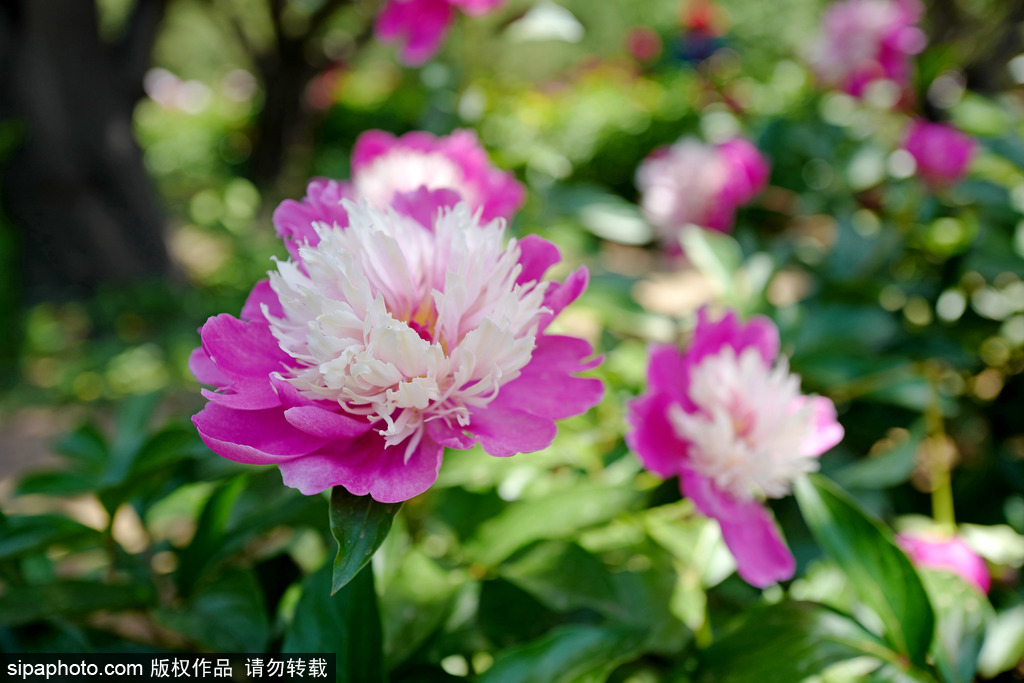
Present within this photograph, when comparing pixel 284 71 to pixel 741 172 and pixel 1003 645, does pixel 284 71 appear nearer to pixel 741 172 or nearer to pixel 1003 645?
pixel 741 172

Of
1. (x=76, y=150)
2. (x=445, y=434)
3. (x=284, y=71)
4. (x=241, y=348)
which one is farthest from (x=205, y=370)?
(x=284, y=71)

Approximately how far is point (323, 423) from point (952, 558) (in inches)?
24.0

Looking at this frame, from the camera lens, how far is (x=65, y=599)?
52 cm

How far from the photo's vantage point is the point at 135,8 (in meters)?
3.11

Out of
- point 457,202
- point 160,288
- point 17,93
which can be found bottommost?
point 160,288

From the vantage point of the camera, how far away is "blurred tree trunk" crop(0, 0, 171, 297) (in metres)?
2.60

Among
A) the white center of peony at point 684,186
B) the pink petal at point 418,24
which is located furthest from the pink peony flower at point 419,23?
the white center of peony at point 684,186

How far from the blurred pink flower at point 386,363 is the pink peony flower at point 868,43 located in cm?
116

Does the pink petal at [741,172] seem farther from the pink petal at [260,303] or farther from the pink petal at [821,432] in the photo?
the pink petal at [260,303]

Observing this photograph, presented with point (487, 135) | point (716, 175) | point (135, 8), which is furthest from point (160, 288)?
point (716, 175)

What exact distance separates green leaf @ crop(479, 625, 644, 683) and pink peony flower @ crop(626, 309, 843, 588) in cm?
11

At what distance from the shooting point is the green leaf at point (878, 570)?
1.59 ft

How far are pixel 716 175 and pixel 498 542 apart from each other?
692 mm

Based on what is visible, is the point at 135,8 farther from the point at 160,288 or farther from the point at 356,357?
the point at 356,357
